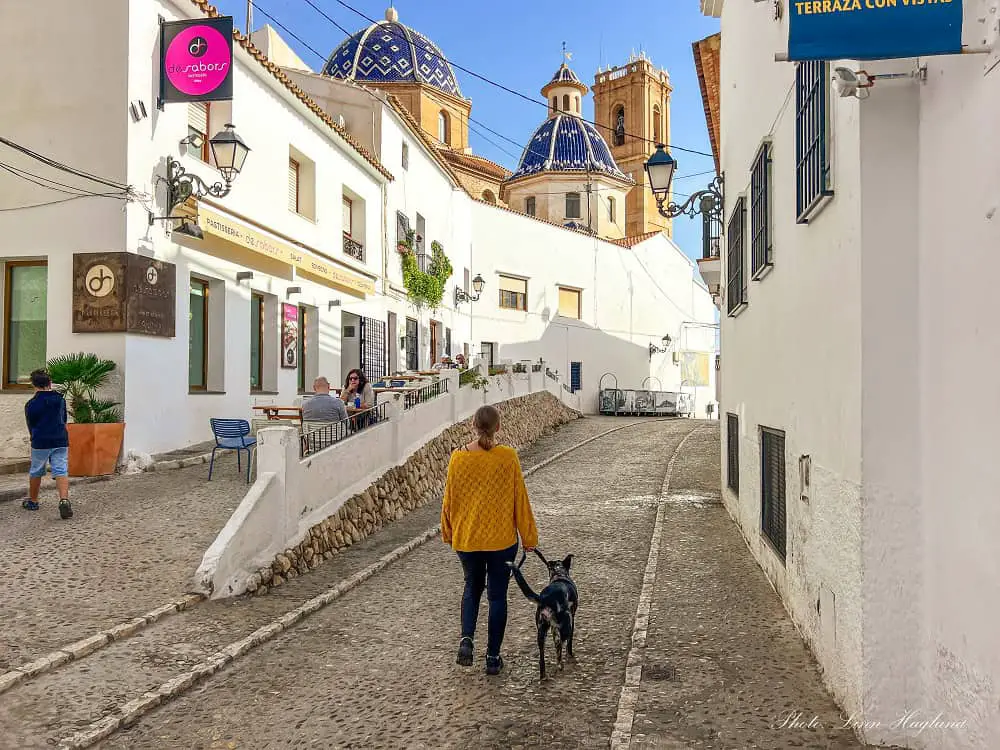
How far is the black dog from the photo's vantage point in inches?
Result: 196

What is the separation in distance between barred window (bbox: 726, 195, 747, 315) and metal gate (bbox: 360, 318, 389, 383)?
374 inches

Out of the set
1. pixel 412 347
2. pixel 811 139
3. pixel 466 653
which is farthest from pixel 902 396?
pixel 412 347

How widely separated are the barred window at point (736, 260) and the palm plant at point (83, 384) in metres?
7.72

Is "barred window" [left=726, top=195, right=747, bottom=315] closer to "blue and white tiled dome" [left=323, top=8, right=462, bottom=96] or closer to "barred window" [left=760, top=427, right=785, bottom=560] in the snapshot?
"barred window" [left=760, top=427, right=785, bottom=560]

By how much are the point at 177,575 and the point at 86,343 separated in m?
5.18

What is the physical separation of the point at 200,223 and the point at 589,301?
2221cm

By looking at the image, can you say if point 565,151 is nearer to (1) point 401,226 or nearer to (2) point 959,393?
(1) point 401,226

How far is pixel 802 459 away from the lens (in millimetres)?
5699

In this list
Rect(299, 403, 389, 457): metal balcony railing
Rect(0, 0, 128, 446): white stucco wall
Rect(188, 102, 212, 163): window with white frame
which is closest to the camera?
Rect(299, 403, 389, 457): metal balcony railing

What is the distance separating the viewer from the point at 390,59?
1304 inches

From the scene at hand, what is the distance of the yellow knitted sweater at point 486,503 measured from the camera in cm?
504

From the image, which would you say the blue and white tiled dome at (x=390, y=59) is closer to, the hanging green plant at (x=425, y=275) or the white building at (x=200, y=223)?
the white building at (x=200, y=223)

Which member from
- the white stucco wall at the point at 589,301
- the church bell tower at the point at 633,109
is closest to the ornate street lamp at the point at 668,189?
the white stucco wall at the point at 589,301

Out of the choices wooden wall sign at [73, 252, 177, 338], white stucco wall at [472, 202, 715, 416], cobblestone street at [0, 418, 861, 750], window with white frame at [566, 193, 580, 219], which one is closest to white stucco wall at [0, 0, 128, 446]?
wooden wall sign at [73, 252, 177, 338]
